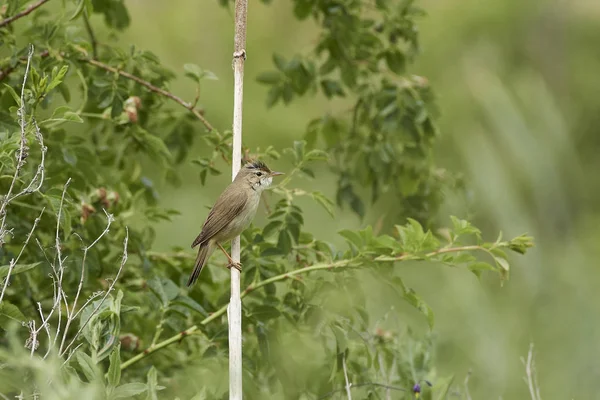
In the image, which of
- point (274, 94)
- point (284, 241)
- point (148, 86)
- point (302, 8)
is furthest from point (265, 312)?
point (302, 8)

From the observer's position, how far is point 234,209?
141 inches

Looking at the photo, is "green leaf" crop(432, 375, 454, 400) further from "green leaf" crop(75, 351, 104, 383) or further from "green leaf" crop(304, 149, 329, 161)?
"green leaf" crop(75, 351, 104, 383)

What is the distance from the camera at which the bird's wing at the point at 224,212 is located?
3566mm

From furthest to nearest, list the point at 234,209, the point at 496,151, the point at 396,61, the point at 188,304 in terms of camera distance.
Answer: the point at 496,151
the point at 396,61
the point at 234,209
the point at 188,304

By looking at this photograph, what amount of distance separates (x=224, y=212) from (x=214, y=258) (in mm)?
206

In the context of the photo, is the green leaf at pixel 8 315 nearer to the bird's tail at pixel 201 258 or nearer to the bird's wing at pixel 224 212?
the bird's tail at pixel 201 258

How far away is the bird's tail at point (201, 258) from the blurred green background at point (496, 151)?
557mm

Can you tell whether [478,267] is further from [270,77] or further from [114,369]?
[270,77]

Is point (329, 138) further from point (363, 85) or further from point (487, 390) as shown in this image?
point (487, 390)

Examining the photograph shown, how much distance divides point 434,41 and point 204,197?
16.8 ft

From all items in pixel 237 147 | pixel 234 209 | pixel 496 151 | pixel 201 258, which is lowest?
pixel 201 258

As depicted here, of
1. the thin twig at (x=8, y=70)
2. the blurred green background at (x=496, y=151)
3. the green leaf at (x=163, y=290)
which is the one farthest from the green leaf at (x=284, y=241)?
the thin twig at (x=8, y=70)

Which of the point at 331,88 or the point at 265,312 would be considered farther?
the point at 331,88

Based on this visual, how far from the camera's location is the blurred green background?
3.91 metres
